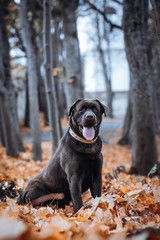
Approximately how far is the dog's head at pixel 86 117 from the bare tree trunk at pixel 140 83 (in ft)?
9.08

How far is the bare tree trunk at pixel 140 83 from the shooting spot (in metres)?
5.63

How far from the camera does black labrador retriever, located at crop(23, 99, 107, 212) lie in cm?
289

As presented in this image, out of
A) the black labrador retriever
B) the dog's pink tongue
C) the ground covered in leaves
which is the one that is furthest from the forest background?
the dog's pink tongue

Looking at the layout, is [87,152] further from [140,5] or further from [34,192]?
[140,5]

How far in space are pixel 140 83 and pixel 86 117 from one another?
3.36 meters

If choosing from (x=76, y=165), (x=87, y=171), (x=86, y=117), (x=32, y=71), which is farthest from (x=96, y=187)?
(x=32, y=71)

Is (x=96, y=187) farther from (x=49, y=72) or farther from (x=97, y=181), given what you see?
(x=49, y=72)

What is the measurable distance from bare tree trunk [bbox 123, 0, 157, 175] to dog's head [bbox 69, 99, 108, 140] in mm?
2769

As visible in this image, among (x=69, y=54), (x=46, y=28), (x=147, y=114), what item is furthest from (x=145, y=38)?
(x=69, y=54)

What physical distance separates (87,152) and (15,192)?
5.42 ft

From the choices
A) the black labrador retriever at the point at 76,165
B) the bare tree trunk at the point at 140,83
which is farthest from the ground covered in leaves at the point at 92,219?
the bare tree trunk at the point at 140,83

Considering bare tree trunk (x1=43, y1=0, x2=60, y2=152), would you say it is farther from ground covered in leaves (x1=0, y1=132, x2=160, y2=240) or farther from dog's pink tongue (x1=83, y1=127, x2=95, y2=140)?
dog's pink tongue (x1=83, y1=127, x2=95, y2=140)

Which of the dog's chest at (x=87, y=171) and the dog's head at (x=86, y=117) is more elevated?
the dog's head at (x=86, y=117)

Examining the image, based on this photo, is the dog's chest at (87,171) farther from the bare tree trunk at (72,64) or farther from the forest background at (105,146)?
the bare tree trunk at (72,64)
